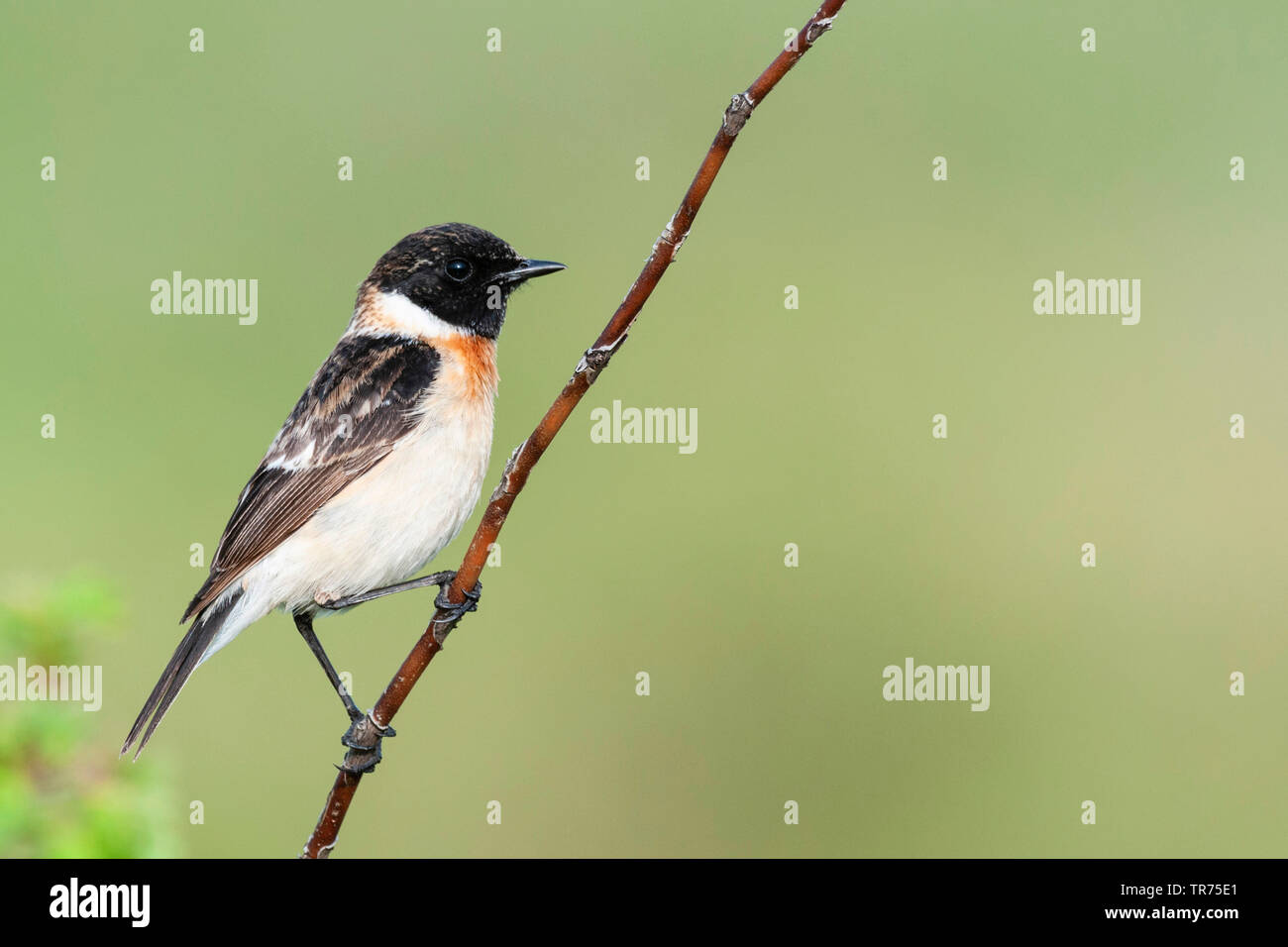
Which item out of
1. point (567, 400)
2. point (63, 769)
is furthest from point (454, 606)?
point (63, 769)

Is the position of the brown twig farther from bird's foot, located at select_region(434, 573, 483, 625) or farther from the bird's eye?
the bird's eye

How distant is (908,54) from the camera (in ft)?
51.2

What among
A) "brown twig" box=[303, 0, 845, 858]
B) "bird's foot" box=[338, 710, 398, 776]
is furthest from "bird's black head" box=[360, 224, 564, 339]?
"bird's foot" box=[338, 710, 398, 776]

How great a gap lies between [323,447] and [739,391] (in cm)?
710

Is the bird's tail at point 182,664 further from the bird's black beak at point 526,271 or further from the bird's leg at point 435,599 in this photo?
the bird's black beak at point 526,271

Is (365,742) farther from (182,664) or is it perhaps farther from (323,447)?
(323,447)

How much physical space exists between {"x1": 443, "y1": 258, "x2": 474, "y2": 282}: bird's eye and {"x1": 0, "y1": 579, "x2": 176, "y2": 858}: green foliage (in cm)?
234

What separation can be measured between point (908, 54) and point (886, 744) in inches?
334

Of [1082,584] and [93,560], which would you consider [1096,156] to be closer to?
[1082,584]

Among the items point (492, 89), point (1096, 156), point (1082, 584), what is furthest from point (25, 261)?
point (1096, 156)

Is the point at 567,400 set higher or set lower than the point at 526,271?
lower

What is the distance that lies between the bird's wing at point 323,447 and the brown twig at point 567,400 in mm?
1407

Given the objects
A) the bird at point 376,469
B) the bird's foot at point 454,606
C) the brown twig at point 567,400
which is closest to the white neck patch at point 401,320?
the bird at point 376,469

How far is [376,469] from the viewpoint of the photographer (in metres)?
5.64
